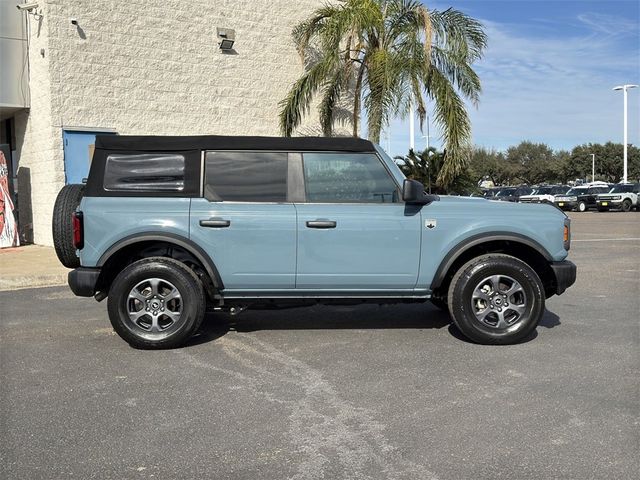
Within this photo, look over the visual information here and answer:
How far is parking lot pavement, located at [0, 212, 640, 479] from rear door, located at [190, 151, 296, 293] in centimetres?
73

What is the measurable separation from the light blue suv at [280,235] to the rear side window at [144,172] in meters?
0.01

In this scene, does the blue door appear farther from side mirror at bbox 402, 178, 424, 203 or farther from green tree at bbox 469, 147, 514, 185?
green tree at bbox 469, 147, 514, 185

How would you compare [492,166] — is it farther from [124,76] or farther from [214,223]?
[214,223]

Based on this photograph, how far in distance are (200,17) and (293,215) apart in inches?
443

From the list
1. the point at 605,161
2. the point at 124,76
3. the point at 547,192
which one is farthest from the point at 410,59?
the point at 605,161

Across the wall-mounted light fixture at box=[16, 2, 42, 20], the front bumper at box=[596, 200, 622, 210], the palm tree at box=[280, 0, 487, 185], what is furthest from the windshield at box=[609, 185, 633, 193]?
the wall-mounted light fixture at box=[16, 2, 42, 20]

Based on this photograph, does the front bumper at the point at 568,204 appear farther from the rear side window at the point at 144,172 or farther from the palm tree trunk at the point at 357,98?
the rear side window at the point at 144,172

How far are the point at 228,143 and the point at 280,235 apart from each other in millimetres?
1047

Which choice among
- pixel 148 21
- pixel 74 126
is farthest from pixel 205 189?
pixel 148 21

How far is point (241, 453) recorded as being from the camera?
142 inches

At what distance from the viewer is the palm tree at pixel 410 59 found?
14031 millimetres

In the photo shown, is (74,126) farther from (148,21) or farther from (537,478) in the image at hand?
(537,478)

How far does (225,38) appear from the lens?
15.5 m

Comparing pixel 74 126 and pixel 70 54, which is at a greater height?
pixel 70 54
